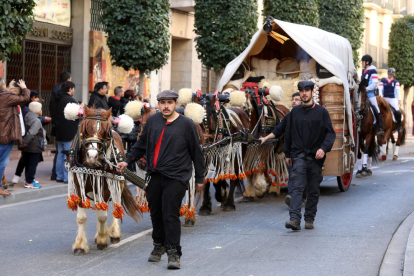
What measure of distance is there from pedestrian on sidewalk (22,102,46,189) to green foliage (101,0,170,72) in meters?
4.41

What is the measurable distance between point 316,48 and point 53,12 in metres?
9.61

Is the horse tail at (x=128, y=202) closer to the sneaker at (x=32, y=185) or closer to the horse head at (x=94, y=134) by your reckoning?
the horse head at (x=94, y=134)

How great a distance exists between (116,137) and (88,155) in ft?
3.78

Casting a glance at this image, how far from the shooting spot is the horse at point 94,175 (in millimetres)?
7008

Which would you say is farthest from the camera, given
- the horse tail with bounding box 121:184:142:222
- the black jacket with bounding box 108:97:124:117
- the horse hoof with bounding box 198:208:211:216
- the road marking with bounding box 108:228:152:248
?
the black jacket with bounding box 108:97:124:117

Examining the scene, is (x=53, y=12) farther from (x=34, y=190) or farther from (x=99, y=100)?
(x=34, y=190)

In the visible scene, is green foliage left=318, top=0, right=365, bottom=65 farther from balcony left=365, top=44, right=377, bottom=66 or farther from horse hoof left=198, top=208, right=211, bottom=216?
horse hoof left=198, top=208, right=211, bottom=216

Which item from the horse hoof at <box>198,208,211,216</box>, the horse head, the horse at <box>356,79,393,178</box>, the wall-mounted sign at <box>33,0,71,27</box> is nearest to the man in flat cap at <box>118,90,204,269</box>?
the horse head

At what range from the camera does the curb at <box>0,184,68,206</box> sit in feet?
36.5

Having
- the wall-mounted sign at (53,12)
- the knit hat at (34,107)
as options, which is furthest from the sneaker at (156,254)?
the wall-mounted sign at (53,12)

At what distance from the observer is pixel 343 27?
26641 mm

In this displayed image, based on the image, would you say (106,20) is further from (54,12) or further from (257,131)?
(257,131)

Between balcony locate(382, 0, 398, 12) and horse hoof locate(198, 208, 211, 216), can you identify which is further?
balcony locate(382, 0, 398, 12)

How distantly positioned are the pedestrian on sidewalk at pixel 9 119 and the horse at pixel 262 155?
3.81m
